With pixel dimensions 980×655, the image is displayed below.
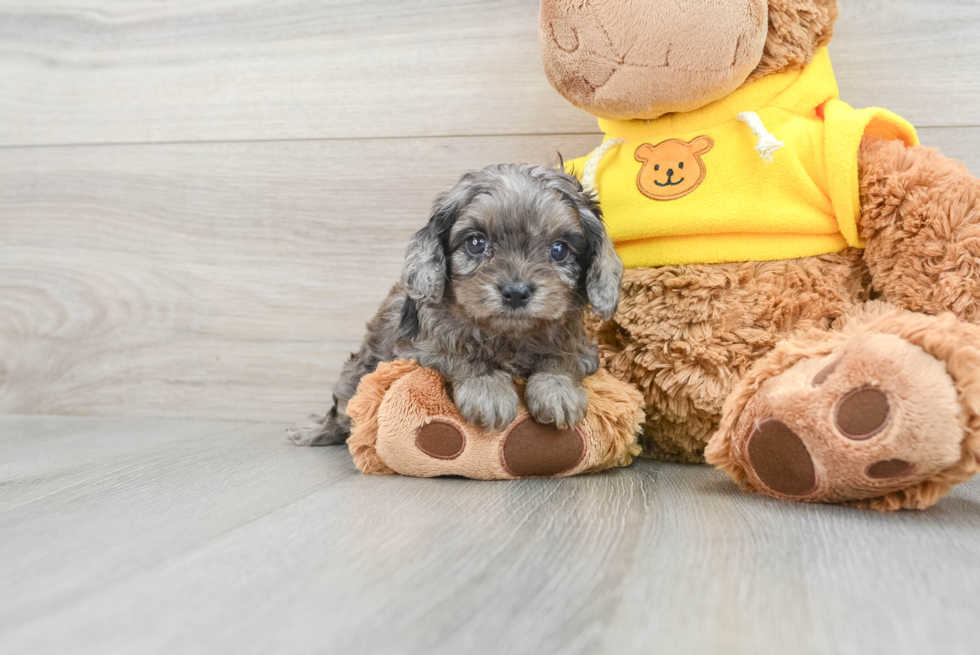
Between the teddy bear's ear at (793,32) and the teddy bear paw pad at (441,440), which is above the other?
the teddy bear's ear at (793,32)

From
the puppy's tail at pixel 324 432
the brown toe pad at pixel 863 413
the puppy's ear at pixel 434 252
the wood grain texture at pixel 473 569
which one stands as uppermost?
the puppy's ear at pixel 434 252

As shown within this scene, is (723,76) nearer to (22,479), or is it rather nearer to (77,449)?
(22,479)

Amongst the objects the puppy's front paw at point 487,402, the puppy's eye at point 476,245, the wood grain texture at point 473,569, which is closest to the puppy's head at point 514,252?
the puppy's eye at point 476,245

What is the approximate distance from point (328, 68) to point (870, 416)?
1.95 meters

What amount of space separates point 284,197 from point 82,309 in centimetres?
87

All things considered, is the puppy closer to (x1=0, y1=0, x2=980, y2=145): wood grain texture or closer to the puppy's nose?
the puppy's nose

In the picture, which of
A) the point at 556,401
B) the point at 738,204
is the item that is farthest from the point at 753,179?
the point at 556,401

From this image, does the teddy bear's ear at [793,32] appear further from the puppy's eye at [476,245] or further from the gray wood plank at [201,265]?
the gray wood plank at [201,265]

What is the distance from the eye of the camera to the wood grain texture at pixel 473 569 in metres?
0.78

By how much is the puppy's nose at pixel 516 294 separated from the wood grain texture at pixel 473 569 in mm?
367

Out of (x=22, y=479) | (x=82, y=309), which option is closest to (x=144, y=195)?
(x=82, y=309)

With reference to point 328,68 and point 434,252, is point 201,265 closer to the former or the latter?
point 328,68

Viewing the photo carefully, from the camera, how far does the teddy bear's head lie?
1503 mm

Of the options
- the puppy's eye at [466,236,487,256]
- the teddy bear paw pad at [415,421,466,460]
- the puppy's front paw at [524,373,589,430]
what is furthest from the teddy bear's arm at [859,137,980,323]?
the teddy bear paw pad at [415,421,466,460]
